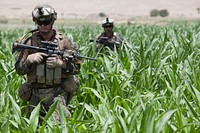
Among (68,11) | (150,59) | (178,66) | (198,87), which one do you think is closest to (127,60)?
(150,59)

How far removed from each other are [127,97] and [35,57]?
0.85m

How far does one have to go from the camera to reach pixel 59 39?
394cm

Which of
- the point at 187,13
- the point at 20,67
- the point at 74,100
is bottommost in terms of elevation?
the point at 187,13

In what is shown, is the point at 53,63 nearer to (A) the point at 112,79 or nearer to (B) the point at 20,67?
(B) the point at 20,67

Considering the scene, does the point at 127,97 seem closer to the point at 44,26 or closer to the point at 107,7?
the point at 44,26

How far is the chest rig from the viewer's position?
382 centimetres

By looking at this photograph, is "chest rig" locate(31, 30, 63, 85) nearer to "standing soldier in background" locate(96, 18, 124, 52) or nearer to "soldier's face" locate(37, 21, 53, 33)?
"soldier's face" locate(37, 21, 53, 33)

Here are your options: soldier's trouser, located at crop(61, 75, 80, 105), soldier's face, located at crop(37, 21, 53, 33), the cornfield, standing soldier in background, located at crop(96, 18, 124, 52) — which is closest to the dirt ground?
standing soldier in background, located at crop(96, 18, 124, 52)

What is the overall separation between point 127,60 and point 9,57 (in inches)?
51.0

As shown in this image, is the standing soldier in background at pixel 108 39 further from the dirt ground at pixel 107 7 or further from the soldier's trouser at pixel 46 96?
the dirt ground at pixel 107 7

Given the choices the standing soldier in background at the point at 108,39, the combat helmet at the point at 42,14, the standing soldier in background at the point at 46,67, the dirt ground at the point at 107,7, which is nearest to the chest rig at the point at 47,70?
the standing soldier in background at the point at 46,67

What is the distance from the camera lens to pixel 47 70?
3832 millimetres

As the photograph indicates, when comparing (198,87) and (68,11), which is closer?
(198,87)

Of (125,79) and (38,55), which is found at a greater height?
(38,55)
